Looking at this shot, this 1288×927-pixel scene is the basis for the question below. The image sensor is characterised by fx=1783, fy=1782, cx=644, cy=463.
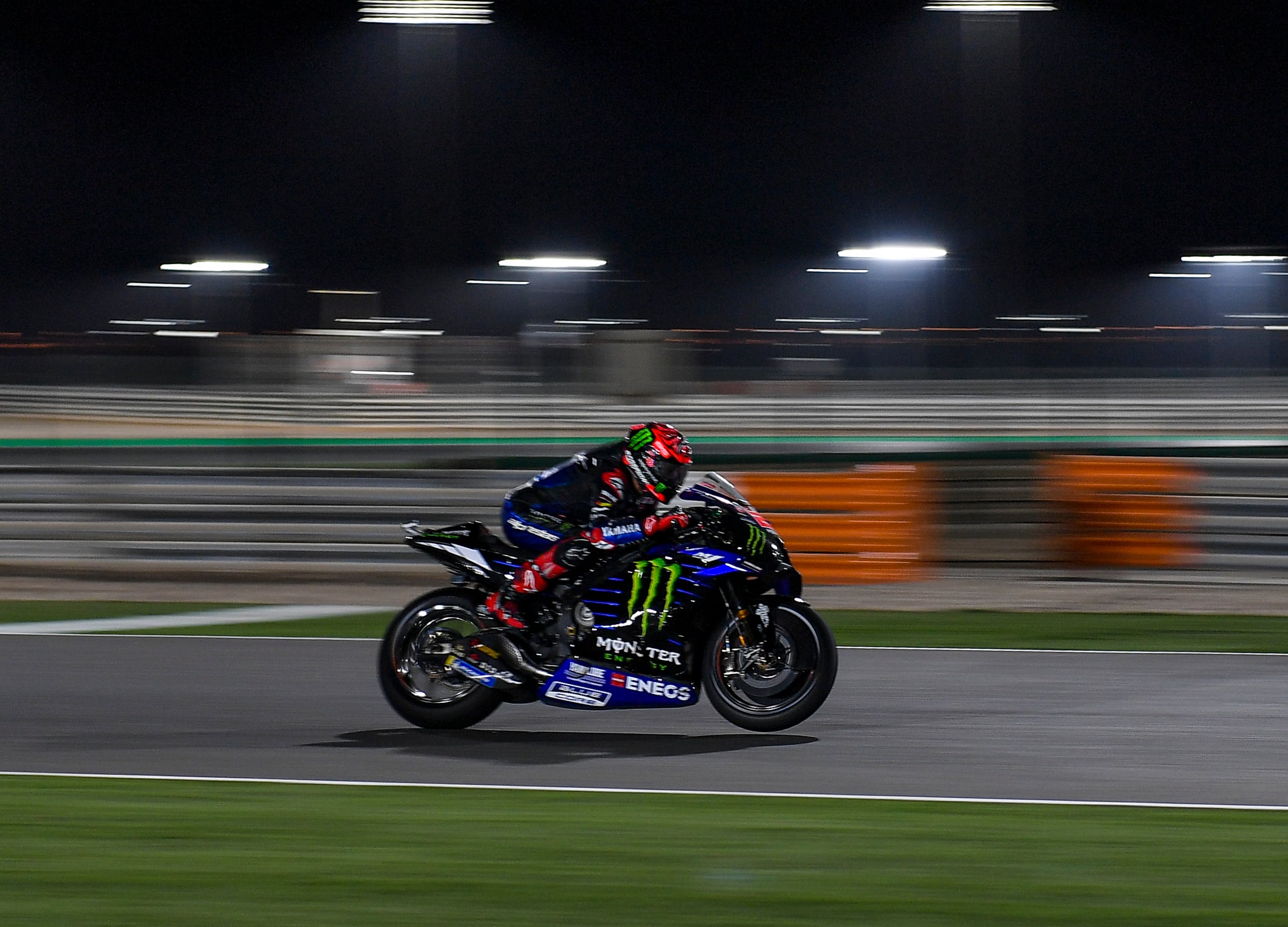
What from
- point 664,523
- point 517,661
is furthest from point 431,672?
point 664,523

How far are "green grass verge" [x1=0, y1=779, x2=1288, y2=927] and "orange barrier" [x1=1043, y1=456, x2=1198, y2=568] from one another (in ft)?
24.4

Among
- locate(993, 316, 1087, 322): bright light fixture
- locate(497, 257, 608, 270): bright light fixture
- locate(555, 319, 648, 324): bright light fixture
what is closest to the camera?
locate(497, 257, 608, 270): bright light fixture

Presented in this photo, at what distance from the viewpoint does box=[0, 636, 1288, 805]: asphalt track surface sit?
6930mm

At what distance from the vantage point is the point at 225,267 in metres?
28.2

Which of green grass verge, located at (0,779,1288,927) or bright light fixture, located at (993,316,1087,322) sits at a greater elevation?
bright light fixture, located at (993,316,1087,322)

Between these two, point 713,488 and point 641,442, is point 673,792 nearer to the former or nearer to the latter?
point 713,488

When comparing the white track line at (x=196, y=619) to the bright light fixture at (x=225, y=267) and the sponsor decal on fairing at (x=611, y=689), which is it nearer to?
the sponsor decal on fairing at (x=611, y=689)

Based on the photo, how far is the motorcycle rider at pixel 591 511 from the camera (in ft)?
25.5

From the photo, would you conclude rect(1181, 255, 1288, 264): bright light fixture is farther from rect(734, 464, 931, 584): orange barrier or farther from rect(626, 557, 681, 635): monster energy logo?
rect(626, 557, 681, 635): monster energy logo

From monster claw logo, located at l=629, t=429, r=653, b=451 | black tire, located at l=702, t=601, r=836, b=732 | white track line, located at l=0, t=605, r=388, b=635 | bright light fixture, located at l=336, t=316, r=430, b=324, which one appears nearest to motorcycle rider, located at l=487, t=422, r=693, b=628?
monster claw logo, located at l=629, t=429, r=653, b=451

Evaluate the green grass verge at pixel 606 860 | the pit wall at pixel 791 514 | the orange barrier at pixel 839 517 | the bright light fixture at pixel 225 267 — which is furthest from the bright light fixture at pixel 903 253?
the green grass verge at pixel 606 860

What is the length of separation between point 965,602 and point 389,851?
7920 millimetres

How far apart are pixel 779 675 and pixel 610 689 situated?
29.4 inches

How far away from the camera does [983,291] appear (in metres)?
20.1
